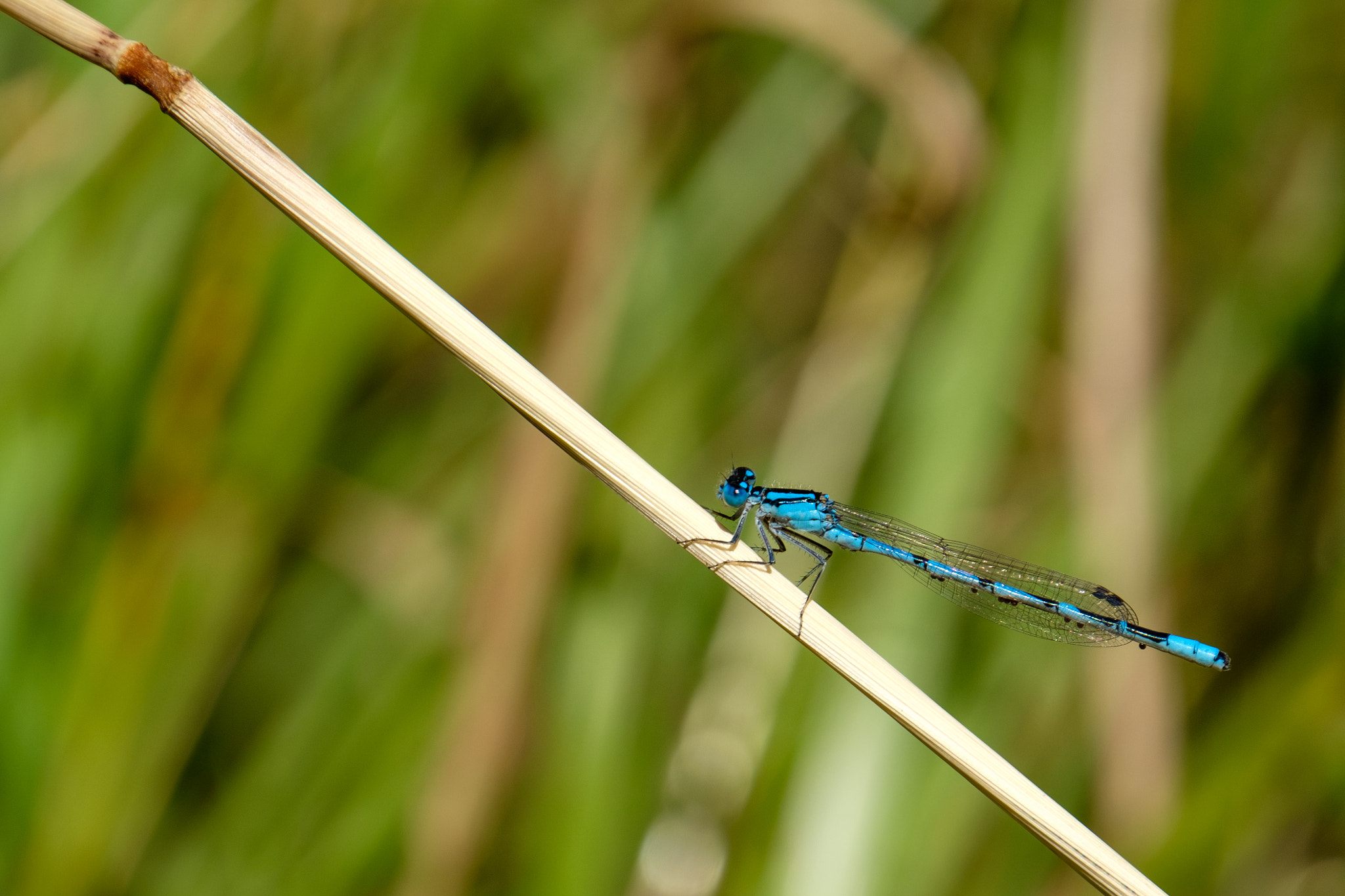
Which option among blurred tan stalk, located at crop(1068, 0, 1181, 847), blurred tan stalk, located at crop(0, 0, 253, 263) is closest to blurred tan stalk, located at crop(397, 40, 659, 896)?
blurred tan stalk, located at crop(0, 0, 253, 263)

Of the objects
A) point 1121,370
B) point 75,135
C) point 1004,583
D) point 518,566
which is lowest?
point 518,566

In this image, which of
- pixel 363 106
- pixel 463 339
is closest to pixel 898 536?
pixel 463 339

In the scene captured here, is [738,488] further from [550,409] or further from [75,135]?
[75,135]

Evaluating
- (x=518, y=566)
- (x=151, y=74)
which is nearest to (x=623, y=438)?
(x=518, y=566)

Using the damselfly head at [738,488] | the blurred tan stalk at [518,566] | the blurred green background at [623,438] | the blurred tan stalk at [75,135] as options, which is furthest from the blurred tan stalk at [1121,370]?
the blurred tan stalk at [75,135]

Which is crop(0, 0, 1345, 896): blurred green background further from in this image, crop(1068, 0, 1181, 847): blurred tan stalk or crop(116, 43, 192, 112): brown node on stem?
crop(116, 43, 192, 112): brown node on stem

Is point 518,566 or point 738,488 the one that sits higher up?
point 738,488
